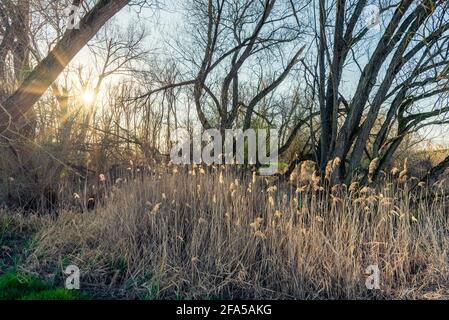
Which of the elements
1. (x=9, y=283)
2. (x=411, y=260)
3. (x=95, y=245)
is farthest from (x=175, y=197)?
(x=411, y=260)

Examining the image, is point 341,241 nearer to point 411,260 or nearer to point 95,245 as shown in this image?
point 411,260

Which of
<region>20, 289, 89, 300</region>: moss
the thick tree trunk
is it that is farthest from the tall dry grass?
the thick tree trunk

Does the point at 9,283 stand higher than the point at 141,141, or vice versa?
the point at 141,141

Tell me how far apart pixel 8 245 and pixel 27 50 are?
3904 mm

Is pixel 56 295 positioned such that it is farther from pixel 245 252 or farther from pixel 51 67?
pixel 51 67

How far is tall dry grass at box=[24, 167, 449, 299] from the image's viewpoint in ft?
13.0

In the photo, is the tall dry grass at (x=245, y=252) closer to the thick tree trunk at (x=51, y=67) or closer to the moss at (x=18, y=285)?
the moss at (x=18, y=285)

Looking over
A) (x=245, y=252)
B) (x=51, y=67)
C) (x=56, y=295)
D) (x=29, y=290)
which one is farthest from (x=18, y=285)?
(x=51, y=67)

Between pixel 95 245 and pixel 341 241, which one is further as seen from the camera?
pixel 95 245

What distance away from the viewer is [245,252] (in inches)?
170

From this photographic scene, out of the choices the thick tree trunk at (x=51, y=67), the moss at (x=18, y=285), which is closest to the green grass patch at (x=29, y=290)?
the moss at (x=18, y=285)

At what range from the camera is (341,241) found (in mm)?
4277

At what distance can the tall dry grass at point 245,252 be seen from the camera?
397 centimetres
